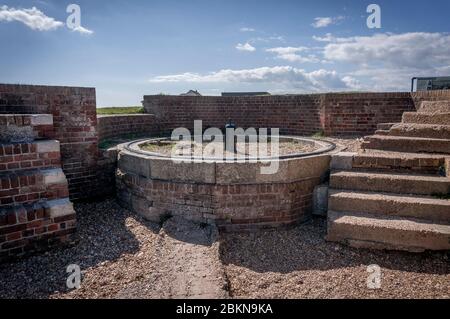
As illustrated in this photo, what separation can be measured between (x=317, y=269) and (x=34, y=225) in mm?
3766

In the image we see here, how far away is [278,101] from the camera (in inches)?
404

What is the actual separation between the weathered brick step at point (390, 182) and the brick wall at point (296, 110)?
343 centimetres

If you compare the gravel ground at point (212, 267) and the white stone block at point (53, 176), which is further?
the white stone block at point (53, 176)

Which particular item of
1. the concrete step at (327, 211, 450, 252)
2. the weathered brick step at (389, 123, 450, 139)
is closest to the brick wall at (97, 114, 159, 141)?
the concrete step at (327, 211, 450, 252)

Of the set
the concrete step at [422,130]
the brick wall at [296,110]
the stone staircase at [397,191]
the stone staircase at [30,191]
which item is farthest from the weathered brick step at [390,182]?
the stone staircase at [30,191]

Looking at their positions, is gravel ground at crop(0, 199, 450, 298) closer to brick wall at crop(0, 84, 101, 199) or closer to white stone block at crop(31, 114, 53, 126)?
brick wall at crop(0, 84, 101, 199)

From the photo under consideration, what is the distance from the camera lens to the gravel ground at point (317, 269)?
11.7 ft

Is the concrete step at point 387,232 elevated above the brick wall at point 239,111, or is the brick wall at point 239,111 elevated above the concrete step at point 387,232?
the brick wall at point 239,111

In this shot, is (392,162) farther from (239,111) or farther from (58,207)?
(239,111)

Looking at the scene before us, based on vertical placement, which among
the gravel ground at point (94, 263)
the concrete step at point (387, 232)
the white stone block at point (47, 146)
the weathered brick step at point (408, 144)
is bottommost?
the gravel ground at point (94, 263)

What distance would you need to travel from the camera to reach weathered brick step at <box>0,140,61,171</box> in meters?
4.13

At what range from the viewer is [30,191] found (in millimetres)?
4242

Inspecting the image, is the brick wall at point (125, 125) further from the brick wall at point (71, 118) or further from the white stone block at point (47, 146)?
the white stone block at point (47, 146)

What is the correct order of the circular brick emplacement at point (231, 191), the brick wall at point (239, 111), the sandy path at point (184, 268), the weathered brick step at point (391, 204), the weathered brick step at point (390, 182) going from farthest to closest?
the brick wall at point (239, 111)
the circular brick emplacement at point (231, 191)
the weathered brick step at point (390, 182)
the weathered brick step at point (391, 204)
the sandy path at point (184, 268)
